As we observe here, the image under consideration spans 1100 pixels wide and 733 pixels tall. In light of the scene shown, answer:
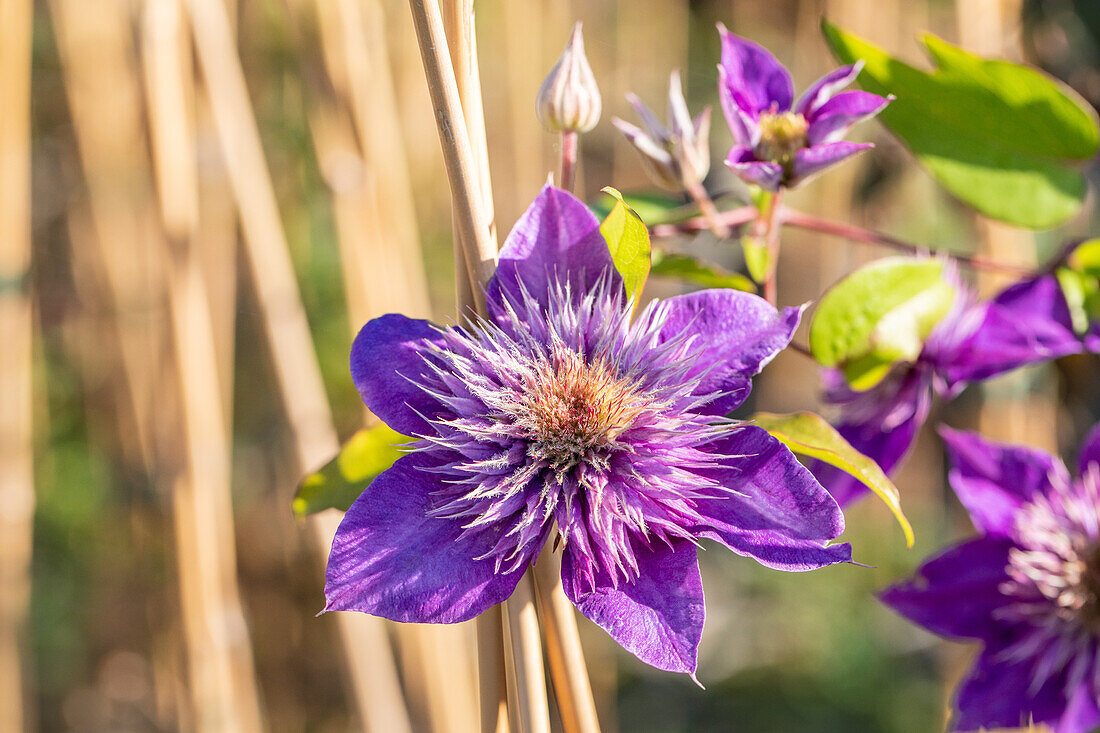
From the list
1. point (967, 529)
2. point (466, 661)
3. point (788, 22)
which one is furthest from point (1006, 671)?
point (788, 22)

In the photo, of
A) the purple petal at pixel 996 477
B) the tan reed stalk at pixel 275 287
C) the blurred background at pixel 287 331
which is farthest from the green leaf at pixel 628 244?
the tan reed stalk at pixel 275 287

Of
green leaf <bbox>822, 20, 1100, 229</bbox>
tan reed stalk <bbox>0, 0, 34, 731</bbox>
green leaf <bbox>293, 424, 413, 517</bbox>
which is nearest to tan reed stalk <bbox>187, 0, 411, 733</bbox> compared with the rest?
tan reed stalk <bbox>0, 0, 34, 731</bbox>

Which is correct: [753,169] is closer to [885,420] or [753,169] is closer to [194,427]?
[885,420]

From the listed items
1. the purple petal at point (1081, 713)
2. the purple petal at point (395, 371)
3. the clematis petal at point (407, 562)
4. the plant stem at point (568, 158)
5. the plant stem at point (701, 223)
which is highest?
the plant stem at point (568, 158)

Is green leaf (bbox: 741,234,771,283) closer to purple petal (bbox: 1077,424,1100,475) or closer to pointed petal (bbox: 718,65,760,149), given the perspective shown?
pointed petal (bbox: 718,65,760,149)

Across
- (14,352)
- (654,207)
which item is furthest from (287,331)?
(654,207)

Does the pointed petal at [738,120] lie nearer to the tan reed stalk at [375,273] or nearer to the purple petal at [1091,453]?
the purple petal at [1091,453]

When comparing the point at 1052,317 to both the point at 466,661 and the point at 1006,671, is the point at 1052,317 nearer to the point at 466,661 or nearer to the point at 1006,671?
the point at 1006,671
